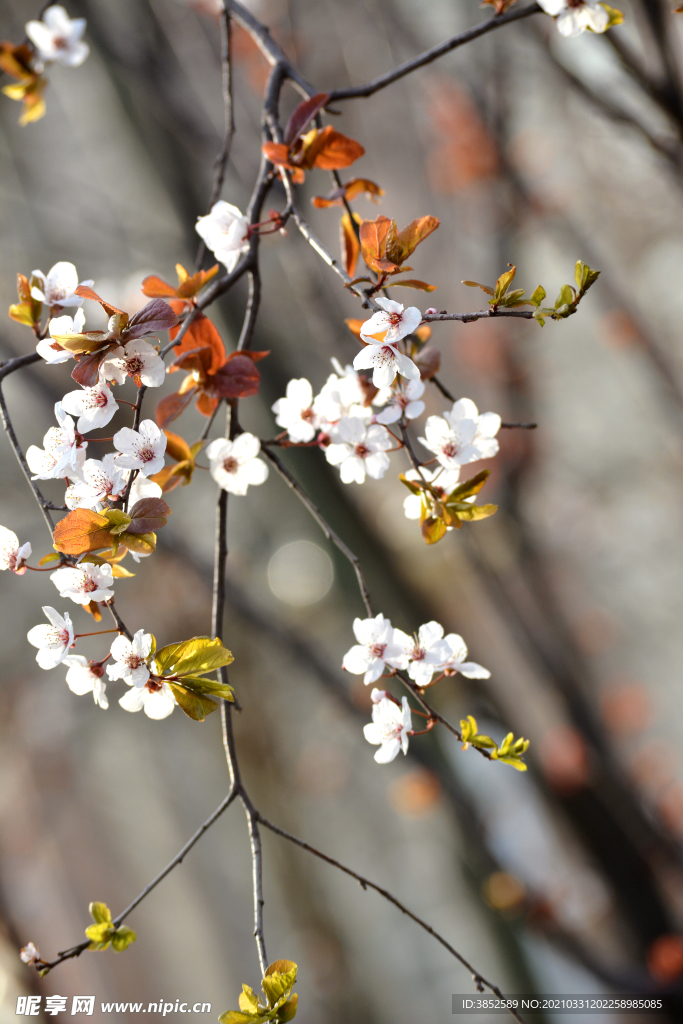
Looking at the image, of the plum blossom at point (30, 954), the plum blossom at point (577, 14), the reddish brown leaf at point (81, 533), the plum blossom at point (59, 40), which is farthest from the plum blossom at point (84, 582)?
the plum blossom at point (577, 14)

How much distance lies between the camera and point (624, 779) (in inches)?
73.1

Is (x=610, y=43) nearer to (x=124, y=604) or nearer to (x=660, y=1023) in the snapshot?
(x=660, y=1023)

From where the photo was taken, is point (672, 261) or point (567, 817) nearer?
point (567, 817)

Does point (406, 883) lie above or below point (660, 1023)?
below

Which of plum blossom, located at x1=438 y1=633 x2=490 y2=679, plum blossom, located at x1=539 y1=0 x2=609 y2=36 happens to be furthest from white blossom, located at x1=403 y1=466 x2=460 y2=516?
plum blossom, located at x1=539 y1=0 x2=609 y2=36

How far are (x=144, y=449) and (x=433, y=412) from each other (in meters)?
2.15

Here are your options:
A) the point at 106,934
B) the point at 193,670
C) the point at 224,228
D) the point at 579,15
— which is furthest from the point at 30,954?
the point at 579,15

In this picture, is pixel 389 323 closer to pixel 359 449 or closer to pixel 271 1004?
pixel 359 449

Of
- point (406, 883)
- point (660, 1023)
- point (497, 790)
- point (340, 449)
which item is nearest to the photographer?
point (340, 449)

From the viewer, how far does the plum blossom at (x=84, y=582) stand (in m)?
0.41

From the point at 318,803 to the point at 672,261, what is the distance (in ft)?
15.8

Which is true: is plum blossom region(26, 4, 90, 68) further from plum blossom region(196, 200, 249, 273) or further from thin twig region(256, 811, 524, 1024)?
thin twig region(256, 811, 524, 1024)

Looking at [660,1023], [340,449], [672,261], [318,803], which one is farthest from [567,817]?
[672,261]

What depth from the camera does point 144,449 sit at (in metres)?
0.41
